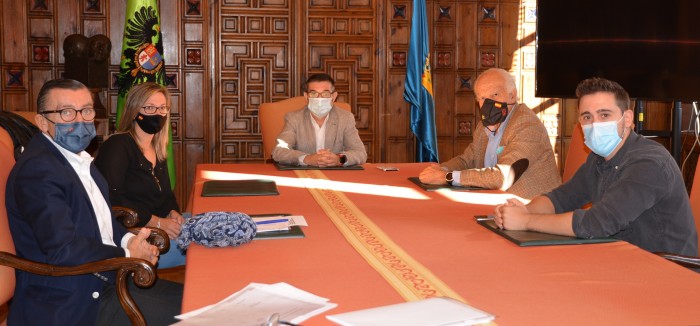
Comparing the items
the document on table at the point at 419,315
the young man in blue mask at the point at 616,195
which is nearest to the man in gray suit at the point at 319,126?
the young man in blue mask at the point at 616,195

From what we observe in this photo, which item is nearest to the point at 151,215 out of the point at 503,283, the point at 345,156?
the point at 345,156

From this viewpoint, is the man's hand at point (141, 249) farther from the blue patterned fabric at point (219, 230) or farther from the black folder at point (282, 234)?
the black folder at point (282, 234)

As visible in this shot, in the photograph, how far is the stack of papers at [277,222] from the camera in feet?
8.19

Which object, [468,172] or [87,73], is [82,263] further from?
[87,73]

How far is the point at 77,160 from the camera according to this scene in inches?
103

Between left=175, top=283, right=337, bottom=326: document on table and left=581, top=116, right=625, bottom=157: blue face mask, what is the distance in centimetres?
143

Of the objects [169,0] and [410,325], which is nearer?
[410,325]

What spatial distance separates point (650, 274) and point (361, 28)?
5.30 m

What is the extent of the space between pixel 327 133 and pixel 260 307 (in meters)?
3.33

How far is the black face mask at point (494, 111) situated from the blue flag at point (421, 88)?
2.62 m

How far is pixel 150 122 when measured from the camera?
137 inches

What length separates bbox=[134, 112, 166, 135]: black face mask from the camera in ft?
11.4

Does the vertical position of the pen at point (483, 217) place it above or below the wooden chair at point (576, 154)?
below

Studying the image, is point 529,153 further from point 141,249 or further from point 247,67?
point 247,67
